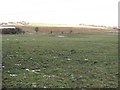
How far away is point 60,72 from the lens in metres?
22.8

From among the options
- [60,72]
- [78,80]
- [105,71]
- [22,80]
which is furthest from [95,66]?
[22,80]

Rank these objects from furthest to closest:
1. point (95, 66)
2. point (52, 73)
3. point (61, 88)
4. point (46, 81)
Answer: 1. point (95, 66)
2. point (52, 73)
3. point (46, 81)
4. point (61, 88)

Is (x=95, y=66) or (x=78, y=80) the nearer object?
(x=78, y=80)

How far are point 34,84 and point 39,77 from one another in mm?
2078

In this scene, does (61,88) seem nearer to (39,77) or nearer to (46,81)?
(46,81)

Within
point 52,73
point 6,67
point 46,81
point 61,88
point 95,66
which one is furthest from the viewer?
point 95,66

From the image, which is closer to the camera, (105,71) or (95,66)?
(105,71)

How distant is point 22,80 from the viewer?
19672 millimetres

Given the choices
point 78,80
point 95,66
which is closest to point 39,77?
point 78,80

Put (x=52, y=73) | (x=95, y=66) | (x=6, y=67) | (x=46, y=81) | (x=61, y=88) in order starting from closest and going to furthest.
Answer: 1. (x=61, y=88)
2. (x=46, y=81)
3. (x=52, y=73)
4. (x=6, y=67)
5. (x=95, y=66)

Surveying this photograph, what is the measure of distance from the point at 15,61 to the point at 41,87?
1022 cm

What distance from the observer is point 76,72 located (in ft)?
75.1

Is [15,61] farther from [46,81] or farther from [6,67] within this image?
[46,81]

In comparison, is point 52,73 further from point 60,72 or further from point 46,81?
point 46,81
